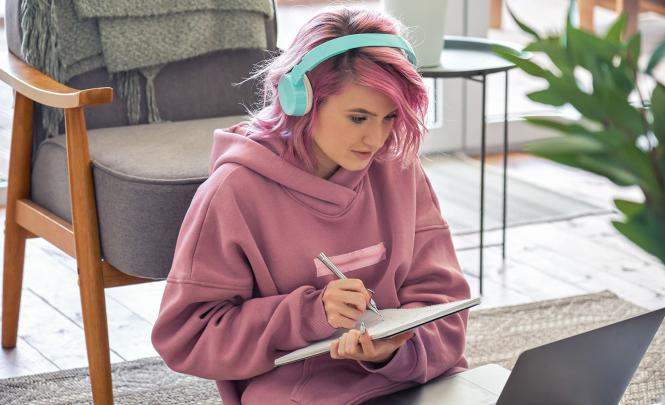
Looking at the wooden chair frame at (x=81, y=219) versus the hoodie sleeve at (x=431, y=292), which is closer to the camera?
the hoodie sleeve at (x=431, y=292)

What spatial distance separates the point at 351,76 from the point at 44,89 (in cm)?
68

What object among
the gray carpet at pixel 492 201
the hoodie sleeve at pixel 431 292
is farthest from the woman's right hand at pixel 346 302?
the gray carpet at pixel 492 201

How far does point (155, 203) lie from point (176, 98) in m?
0.49

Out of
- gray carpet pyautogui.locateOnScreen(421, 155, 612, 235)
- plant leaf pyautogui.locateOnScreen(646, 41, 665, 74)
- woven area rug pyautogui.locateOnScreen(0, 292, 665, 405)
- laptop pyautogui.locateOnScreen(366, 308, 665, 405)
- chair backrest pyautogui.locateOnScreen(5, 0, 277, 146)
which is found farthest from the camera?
gray carpet pyautogui.locateOnScreen(421, 155, 612, 235)

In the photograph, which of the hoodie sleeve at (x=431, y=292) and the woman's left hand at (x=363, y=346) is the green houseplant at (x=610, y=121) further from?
the hoodie sleeve at (x=431, y=292)

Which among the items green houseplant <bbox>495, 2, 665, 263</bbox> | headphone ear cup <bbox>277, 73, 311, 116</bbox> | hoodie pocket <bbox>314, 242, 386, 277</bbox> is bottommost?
hoodie pocket <bbox>314, 242, 386, 277</bbox>

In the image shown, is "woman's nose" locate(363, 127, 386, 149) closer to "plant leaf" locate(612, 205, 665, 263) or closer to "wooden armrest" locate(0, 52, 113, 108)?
"wooden armrest" locate(0, 52, 113, 108)

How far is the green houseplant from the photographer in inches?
25.4

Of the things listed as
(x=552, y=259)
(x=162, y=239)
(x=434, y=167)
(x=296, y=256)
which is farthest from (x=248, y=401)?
(x=434, y=167)

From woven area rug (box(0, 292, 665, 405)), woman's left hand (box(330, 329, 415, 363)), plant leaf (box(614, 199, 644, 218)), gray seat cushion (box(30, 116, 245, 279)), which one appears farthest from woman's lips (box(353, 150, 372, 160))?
woven area rug (box(0, 292, 665, 405))

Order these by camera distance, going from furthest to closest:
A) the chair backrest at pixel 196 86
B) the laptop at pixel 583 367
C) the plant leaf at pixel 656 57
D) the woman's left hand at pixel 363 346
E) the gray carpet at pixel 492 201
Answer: the gray carpet at pixel 492 201 → the chair backrest at pixel 196 86 → the woman's left hand at pixel 363 346 → the laptop at pixel 583 367 → the plant leaf at pixel 656 57

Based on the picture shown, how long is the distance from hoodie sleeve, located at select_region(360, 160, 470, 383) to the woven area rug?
23.3 inches

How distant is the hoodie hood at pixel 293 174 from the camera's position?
1410mm

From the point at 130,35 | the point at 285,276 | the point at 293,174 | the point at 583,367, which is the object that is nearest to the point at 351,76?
the point at 293,174
